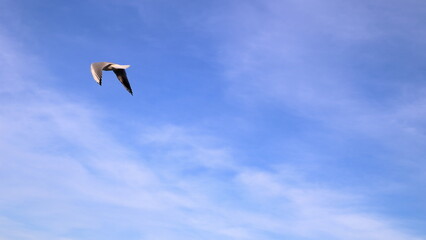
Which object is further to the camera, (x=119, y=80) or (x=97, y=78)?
(x=119, y=80)

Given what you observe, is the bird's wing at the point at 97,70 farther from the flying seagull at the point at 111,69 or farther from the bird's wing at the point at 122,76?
the bird's wing at the point at 122,76

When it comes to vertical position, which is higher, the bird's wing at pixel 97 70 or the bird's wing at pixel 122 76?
the bird's wing at pixel 122 76

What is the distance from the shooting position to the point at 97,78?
4097 centimetres

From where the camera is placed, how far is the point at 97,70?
138 ft

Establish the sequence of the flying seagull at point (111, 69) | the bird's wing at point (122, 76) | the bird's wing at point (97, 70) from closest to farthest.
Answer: the bird's wing at point (97, 70)
the flying seagull at point (111, 69)
the bird's wing at point (122, 76)

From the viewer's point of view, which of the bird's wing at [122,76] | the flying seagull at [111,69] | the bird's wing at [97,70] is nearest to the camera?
the bird's wing at [97,70]

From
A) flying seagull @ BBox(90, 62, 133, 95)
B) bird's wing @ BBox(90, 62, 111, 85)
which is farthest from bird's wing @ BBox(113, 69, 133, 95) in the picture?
bird's wing @ BBox(90, 62, 111, 85)

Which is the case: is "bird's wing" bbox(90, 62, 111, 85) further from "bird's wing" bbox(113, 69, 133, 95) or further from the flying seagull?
"bird's wing" bbox(113, 69, 133, 95)

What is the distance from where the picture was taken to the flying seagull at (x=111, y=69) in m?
41.3

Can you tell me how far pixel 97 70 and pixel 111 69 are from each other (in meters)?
2.97

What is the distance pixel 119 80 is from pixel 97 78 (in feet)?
14.9

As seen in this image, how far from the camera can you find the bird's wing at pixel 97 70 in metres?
40.9

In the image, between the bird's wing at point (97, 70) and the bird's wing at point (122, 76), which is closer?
the bird's wing at point (97, 70)

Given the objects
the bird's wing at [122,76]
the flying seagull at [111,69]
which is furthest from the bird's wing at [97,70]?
the bird's wing at [122,76]
